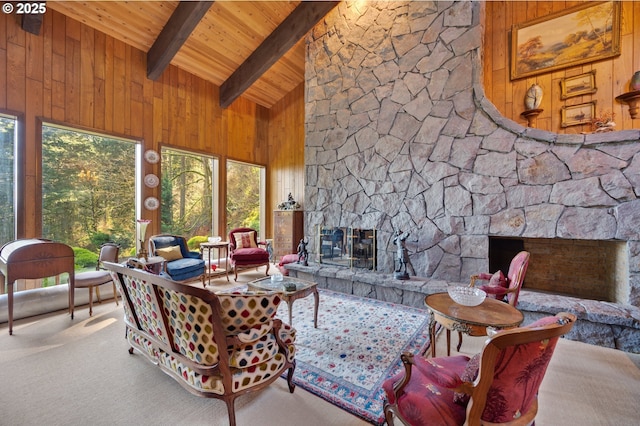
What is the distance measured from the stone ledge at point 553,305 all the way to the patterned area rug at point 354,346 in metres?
0.21

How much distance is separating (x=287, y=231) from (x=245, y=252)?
128cm

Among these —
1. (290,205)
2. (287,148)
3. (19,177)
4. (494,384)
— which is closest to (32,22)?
(19,177)

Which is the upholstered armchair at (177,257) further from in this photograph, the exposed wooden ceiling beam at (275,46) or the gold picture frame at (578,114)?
the gold picture frame at (578,114)

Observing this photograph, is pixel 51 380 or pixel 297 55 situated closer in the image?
pixel 51 380

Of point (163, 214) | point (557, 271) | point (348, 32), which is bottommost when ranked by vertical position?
point (557, 271)

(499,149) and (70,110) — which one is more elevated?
(70,110)

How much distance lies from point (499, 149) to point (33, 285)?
673cm

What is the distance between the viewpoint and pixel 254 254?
16.8ft

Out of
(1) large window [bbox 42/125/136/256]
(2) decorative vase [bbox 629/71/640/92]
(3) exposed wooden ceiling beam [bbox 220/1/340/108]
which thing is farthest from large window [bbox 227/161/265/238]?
(2) decorative vase [bbox 629/71/640/92]

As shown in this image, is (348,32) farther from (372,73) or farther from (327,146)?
(327,146)

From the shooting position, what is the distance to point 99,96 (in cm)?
423

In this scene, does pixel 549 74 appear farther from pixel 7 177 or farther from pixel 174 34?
pixel 7 177

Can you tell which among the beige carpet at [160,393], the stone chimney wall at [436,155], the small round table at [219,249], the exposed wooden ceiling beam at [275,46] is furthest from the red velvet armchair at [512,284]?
the exposed wooden ceiling beam at [275,46]

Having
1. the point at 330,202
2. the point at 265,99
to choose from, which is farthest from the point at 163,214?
the point at 265,99
